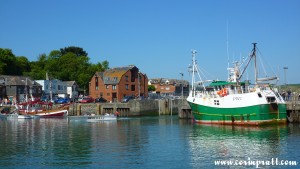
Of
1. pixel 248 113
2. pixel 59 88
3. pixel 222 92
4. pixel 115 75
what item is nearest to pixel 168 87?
pixel 59 88

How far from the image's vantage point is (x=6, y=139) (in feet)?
151

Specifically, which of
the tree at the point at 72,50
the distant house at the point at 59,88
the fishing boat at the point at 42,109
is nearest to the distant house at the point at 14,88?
the distant house at the point at 59,88

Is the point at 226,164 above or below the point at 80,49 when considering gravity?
below

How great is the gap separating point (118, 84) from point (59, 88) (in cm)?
2428

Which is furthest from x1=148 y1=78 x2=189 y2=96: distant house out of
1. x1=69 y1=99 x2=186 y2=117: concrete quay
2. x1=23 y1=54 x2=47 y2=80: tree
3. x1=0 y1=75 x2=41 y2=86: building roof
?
x1=69 y1=99 x2=186 y2=117: concrete quay

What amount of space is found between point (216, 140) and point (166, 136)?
21.1 feet

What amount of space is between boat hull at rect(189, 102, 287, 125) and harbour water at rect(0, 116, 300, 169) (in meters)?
1.84

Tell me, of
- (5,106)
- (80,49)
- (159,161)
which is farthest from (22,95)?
(159,161)

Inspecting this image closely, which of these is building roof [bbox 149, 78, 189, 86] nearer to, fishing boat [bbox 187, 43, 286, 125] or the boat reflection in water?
fishing boat [bbox 187, 43, 286, 125]

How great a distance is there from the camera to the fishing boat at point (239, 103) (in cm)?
5256

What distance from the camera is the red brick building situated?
10452 centimetres

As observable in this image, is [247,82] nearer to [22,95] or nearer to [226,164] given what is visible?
[226,164]

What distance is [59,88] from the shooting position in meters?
120

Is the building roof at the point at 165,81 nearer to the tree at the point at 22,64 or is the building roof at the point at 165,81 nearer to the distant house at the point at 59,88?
the distant house at the point at 59,88
